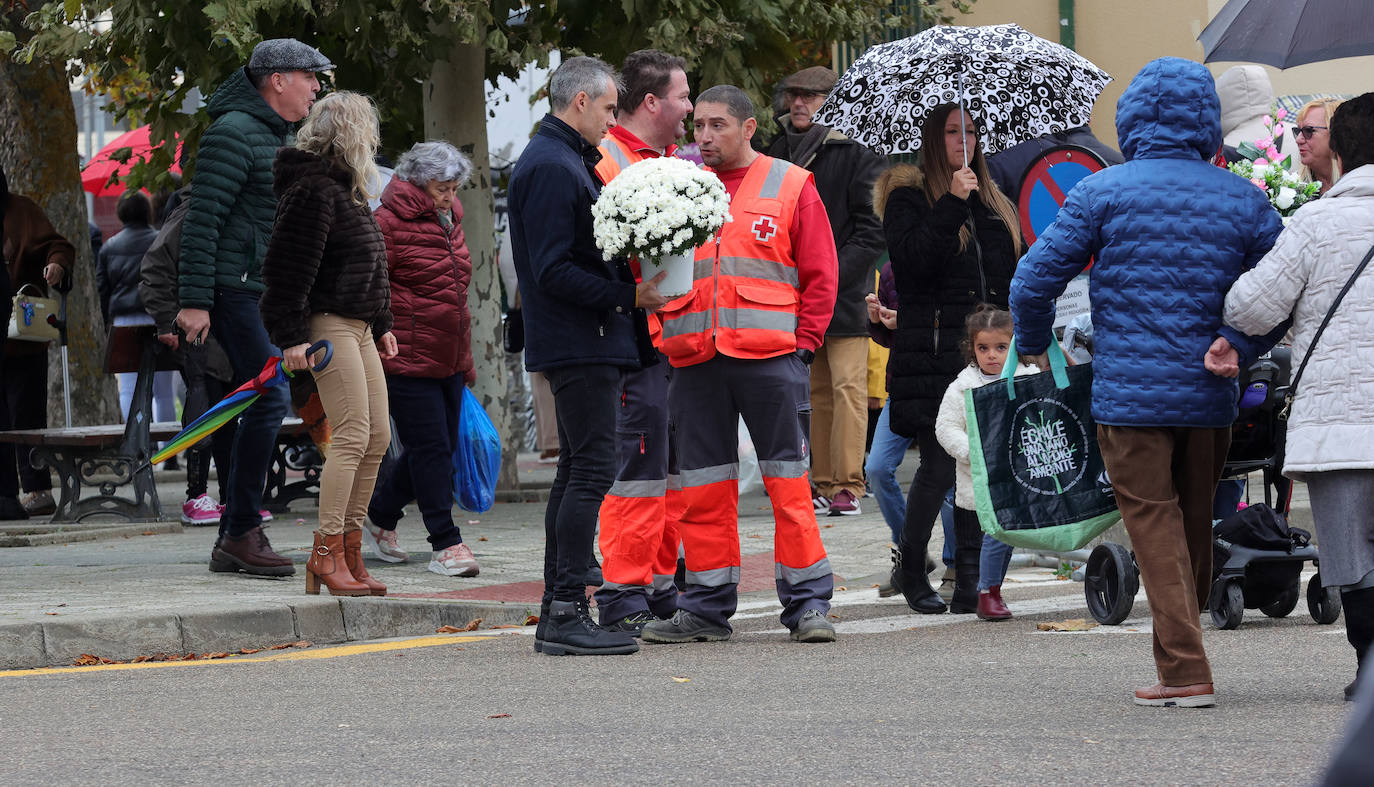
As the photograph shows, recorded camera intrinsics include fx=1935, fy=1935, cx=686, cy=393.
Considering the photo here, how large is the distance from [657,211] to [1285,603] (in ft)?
9.72

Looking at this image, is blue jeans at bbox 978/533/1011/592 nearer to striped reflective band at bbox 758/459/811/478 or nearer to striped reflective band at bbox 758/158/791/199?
striped reflective band at bbox 758/459/811/478

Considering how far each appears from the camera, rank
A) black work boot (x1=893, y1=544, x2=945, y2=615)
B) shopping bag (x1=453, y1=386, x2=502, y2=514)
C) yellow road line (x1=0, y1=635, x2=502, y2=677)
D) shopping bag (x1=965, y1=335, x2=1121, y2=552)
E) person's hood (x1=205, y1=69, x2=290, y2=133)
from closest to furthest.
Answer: shopping bag (x1=965, y1=335, x2=1121, y2=552)
yellow road line (x1=0, y1=635, x2=502, y2=677)
black work boot (x1=893, y1=544, x2=945, y2=615)
person's hood (x1=205, y1=69, x2=290, y2=133)
shopping bag (x1=453, y1=386, x2=502, y2=514)

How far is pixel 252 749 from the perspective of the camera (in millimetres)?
5031

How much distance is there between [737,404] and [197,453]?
17.5 ft

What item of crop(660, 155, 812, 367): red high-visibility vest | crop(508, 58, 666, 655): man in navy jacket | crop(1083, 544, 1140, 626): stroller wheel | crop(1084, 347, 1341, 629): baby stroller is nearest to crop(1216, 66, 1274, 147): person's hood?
crop(1084, 347, 1341, 629): baby stroller

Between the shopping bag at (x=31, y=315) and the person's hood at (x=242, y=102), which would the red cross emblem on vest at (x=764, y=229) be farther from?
the shopping bag at (x=31, y=315)

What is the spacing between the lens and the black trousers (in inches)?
269

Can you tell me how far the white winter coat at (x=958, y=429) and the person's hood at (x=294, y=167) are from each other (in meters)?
2.67

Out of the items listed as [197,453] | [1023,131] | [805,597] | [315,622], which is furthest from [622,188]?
[197,453]

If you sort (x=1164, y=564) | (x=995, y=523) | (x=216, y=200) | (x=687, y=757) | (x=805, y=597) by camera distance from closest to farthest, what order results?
(x=687, y=757), (x=1164, y=564), (x=995, y=523), (x=805, y=597), (x=216, y=200)

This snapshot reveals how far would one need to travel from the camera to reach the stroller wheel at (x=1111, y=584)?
721 cm

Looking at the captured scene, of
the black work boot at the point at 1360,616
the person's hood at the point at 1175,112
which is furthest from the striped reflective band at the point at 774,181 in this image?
the black work boot at the point at 1360,616

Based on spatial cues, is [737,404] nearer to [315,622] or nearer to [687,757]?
[315,622]

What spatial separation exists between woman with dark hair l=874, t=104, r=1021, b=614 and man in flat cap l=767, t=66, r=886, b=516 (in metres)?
3.29
